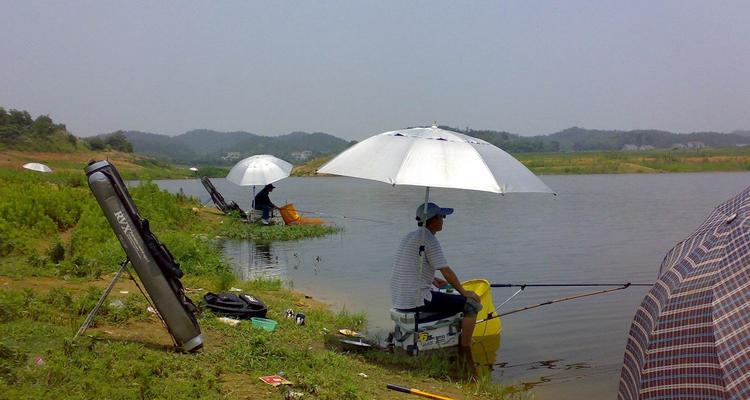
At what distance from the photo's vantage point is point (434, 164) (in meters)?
6.80

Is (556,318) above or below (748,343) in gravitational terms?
below

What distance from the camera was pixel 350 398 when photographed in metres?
5.60

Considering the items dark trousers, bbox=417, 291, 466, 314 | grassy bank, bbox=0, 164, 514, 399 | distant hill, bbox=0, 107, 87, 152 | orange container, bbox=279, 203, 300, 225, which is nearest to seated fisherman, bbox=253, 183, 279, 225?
orange container, bbox=279, 203, 300, 225

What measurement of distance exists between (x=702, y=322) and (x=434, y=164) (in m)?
3.62

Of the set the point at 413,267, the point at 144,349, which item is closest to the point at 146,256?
the point at 144,349

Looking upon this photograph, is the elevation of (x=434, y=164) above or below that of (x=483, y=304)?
above

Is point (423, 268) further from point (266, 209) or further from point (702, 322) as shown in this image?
point (266, 209)

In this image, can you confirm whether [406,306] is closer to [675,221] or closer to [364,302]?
[364,302]

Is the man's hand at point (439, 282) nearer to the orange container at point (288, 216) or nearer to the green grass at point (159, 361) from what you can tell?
the green grass at point (159, 361)

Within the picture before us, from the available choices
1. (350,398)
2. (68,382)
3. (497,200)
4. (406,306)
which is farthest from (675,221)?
(68,382)

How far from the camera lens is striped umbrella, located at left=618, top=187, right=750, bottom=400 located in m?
3.37

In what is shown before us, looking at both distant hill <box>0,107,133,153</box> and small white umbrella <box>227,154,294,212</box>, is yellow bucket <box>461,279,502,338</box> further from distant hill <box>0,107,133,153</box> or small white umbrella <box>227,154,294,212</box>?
distant hill <box>0,107,133,153</box>

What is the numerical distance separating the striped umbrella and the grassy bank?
2720 mm

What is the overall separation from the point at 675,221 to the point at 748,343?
22.8m
